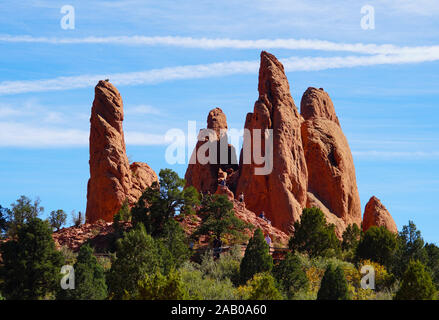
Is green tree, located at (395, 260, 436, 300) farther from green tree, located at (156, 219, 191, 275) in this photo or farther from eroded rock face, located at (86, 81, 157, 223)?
eroded rock face, located at (86, 81, 157, 223)

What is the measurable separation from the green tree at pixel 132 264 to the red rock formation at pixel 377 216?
4540 cm

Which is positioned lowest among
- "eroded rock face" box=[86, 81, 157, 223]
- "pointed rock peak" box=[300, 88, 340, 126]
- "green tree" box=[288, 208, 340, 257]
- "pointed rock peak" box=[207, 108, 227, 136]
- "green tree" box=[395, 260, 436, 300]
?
"green tree" box=[395, 260, 436, 300]

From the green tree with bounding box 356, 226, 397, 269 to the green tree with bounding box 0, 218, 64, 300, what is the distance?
2704 cm

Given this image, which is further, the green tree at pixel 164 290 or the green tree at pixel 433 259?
the green tree at pixel 433 259

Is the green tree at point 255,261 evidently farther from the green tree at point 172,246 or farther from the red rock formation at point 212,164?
the red rock formation at point 212,164

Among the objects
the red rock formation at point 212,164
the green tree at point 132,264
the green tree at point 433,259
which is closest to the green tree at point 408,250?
the green tree at point 433,259

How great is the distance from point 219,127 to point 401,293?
52.9 m

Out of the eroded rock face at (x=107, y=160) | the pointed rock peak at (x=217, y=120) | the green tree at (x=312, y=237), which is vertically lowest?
the green tree at (x=312, y=237)

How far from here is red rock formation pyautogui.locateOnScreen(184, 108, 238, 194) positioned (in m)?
95.8

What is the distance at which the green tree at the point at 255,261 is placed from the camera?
60.2 m

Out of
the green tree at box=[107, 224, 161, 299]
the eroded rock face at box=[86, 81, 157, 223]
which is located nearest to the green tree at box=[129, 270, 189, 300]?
the green tree at box=[107, 224, 161, 299]

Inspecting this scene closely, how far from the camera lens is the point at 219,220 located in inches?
2657

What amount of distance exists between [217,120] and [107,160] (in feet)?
72.4
